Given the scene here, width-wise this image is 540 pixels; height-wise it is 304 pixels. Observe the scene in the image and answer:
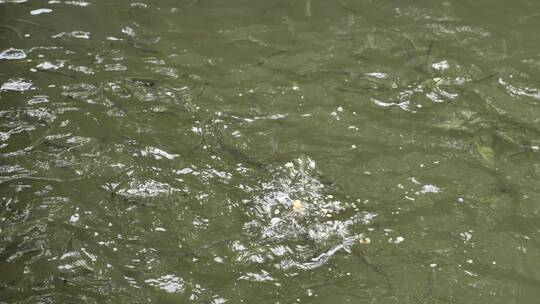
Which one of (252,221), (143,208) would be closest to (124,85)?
(143,208)

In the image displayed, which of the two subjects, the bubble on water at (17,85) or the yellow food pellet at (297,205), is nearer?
the yellow food pellet at (297,205)

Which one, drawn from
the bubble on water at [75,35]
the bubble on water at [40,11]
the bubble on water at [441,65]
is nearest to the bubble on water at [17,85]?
the bubble on water at [75,35]

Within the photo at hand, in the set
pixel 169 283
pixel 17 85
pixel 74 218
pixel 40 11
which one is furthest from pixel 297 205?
pixel 40 11

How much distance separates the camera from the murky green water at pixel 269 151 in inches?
115

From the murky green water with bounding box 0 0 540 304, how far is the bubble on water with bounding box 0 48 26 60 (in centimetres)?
2

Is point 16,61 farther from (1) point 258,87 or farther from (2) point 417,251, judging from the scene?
(2) point 417,251

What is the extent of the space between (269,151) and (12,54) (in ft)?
7.72

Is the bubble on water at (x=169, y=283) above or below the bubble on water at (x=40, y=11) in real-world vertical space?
below

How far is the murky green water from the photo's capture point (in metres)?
2.91

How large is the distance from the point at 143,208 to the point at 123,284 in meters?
0.54

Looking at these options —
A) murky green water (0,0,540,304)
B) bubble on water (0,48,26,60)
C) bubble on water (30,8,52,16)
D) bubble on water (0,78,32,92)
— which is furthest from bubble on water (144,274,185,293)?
bubble on water (30,8,52,16)

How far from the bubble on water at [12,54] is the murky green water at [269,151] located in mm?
24

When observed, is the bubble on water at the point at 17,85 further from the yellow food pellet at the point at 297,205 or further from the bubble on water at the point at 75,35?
the yellow food pellet at the point at 297,205

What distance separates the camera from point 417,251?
3.04 meters
